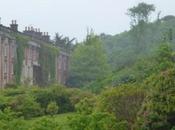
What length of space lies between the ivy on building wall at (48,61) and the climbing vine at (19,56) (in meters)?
6.82

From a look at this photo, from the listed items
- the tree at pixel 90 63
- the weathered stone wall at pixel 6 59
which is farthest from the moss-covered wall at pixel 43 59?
the tree at pixel 90 63

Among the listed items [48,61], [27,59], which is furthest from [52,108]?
[48,61]

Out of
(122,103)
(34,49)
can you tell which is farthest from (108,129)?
(34,49)

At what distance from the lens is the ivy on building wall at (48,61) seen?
7588 centimetres

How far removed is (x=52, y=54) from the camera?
77750 millimetres

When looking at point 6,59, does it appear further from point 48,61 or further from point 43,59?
point 48,61

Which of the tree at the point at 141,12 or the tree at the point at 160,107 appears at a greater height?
the tree at the point at 141,12

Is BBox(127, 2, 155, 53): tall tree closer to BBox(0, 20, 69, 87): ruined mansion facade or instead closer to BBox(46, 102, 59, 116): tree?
BBox(0, 20, 69, 87): ruined mansion facade

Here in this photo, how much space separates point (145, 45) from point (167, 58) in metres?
62.7

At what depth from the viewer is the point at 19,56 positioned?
68.4 meters

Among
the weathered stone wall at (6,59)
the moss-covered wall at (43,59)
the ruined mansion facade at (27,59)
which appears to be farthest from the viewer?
the moss-covered wall at (43,59)

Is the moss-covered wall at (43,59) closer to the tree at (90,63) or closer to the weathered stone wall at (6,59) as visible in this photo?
the weathered stone wall at (6,59)

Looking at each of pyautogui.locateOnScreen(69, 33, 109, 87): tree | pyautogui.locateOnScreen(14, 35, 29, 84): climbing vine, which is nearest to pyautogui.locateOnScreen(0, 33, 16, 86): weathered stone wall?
pyautogui.locateOnScreen(14, 35, 29, 84): climbing vine

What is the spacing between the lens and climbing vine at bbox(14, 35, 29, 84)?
221 feet
